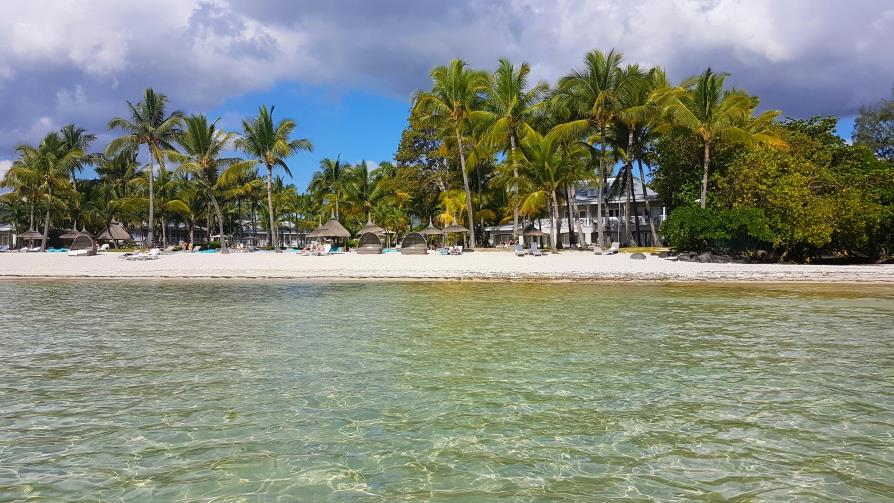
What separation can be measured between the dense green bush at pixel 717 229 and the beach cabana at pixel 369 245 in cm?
1833

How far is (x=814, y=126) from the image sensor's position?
34688 millimetres

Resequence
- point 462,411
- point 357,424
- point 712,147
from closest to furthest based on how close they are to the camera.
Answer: point 357,424 < point 462,411 < point 712,147

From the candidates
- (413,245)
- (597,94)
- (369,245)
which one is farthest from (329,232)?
(597,94)

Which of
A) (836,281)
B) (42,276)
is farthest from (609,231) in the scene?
(42,276)

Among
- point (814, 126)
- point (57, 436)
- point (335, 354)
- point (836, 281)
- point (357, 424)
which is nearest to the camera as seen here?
point (57, 436)

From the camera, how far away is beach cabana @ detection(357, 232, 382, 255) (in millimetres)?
37188

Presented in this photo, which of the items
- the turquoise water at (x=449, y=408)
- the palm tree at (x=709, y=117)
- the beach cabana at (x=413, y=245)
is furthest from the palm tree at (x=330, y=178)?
the turquoise water at (x=449, y=408)

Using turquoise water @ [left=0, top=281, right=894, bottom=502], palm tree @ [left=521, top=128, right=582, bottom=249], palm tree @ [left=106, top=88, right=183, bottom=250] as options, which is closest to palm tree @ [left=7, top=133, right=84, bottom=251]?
palm tree @ [left=106, top=88, right=183, bottom=250]

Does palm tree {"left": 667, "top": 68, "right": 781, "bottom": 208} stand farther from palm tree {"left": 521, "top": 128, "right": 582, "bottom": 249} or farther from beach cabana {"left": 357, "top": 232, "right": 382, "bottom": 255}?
beach cabana {"left": 357, "top": 232, "right": 382, "bottom": 255}

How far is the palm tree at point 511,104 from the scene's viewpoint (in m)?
36.1

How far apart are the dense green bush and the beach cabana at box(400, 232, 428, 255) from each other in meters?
14.7

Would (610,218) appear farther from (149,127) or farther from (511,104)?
(149,127)

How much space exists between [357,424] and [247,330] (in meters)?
5.26

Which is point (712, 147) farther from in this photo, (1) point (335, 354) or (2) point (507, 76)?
(1) point (335, 354)
